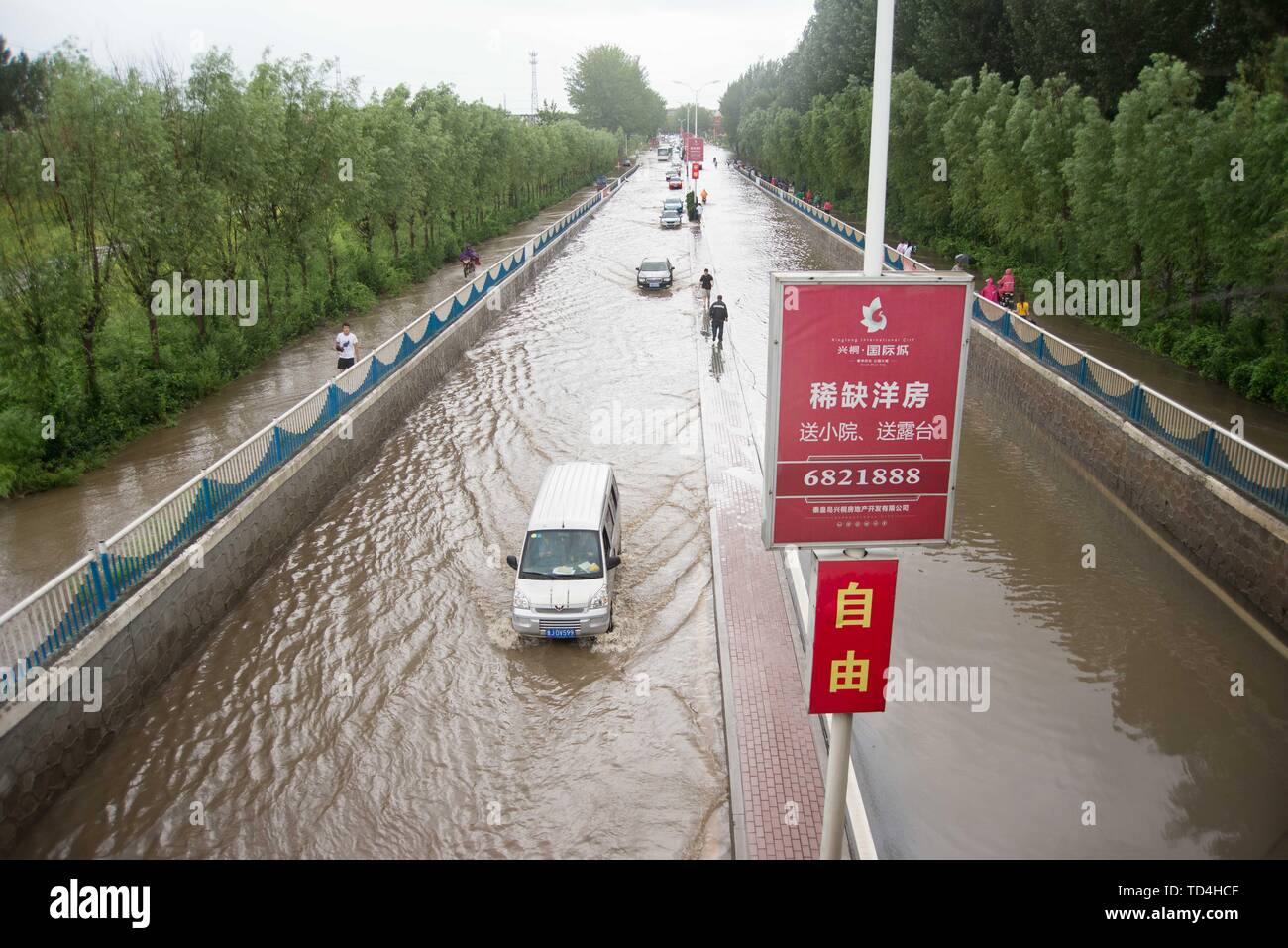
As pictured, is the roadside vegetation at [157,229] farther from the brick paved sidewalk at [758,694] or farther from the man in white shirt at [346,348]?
the brick paved sidewalk at [758,694]

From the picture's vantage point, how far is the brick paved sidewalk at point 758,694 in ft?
28.2

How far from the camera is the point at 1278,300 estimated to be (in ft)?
60.0

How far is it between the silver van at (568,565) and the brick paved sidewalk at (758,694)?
66.6 inches

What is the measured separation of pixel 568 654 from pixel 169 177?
14.1 meters

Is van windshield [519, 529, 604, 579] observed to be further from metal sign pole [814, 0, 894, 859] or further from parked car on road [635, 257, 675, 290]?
parked car on road [635, 257, 675, 290]

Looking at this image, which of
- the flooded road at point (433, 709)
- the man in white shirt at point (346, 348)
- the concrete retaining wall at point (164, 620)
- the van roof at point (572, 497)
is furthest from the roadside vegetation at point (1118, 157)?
the man in white shirt at point (346, 348)

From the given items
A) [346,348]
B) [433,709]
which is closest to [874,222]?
[433,709]

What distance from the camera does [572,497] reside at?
1330cm

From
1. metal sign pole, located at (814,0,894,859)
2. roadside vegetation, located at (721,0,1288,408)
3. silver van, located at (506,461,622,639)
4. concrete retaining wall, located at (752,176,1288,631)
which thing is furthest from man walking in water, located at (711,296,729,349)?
metal sign pole, located at (814,0,894,859)

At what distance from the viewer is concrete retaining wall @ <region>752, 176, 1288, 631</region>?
496 inches

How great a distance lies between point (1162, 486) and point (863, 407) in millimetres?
11740

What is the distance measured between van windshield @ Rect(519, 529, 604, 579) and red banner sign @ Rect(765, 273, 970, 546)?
623 cm

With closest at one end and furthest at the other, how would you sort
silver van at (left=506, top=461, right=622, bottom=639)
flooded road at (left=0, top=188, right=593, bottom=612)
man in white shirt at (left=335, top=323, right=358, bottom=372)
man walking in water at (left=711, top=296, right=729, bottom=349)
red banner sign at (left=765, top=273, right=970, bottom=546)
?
red banner sign at (left=765, top=273, right=970, bottom=546) < silver van at (left=506, top=461, right=622, bottom=639) < flooded road at (left=0, top=188, right=593, bottom=612) < man in white shirt at (left=335, top=323, right=358, bottom=372) < man walking in water at (left=711, top=296, right=729, bottom=349)

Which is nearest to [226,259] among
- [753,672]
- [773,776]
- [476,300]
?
[476,300]
